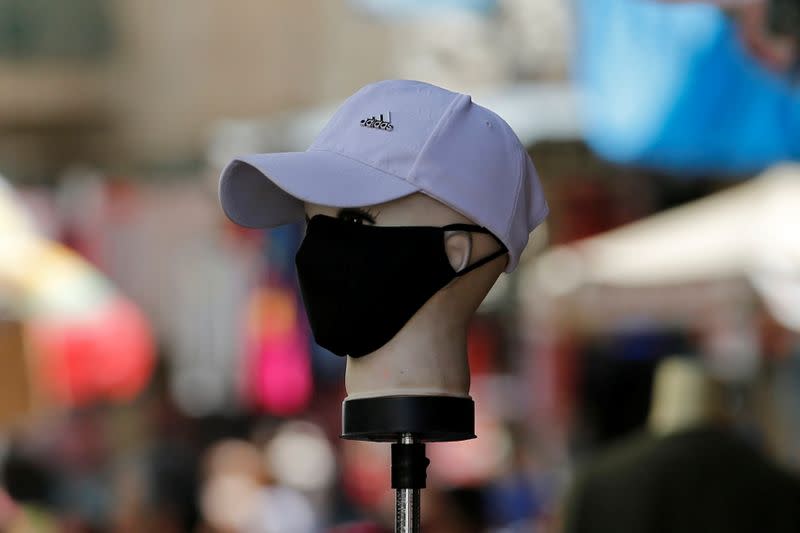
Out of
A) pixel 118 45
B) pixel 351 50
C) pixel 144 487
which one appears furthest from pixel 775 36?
pixel 118 45

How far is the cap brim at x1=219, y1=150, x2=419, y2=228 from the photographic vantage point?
2.35 metres

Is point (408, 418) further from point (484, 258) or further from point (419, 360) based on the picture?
point (484, 258)

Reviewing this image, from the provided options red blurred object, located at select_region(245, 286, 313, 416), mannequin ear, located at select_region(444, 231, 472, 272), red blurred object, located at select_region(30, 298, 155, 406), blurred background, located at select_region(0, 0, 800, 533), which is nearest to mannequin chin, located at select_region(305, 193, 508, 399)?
mannequin ear, located at select_region(444, 231, 472, 272)

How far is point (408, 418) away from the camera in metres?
2.41

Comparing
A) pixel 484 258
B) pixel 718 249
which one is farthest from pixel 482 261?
pixel 718 249

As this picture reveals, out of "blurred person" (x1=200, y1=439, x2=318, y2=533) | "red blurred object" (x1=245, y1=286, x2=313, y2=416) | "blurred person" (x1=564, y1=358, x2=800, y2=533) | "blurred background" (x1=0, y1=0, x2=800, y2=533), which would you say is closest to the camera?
"blurred person" (x1=564, y1=358, x2=800, y2=533)

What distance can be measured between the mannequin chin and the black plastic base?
0.02m

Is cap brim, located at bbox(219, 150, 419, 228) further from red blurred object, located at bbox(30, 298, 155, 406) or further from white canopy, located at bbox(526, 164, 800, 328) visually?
red blurred object, located at bbox(30, 298, 155, 406)

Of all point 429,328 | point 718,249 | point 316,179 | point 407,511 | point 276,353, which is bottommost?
point 276,353

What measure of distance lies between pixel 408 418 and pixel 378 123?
1.49 feet

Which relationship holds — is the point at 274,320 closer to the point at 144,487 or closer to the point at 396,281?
the point at 144,487

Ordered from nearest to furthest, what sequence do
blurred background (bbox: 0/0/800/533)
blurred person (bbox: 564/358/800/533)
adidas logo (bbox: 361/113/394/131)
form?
1. adidas logo (bbox: 361/113/394/131)
2. blurred person (bbox: 564/358/800/533)
3. blurred background (bbox: 0/0/800/533)

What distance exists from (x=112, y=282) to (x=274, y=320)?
1444mm

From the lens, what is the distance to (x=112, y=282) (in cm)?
1386
